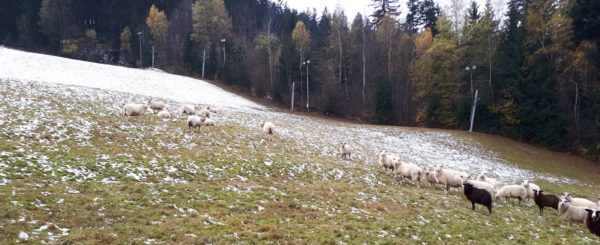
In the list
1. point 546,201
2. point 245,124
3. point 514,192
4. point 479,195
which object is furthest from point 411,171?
point 245,124

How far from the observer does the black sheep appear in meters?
13.8

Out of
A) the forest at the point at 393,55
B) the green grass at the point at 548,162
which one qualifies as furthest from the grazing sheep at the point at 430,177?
the forest at the point at 393,55

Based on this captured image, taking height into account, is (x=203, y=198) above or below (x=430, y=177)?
above

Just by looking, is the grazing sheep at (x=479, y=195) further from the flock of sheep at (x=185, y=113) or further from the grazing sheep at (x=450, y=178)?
the flock of sheep at (x=185, y=113)

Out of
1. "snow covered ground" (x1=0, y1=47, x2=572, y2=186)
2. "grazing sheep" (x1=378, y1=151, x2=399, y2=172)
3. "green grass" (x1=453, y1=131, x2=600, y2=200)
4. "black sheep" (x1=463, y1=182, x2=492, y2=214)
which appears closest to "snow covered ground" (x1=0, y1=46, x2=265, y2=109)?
"snow covered ground" (x1=0, y1=47, x2=572, y2=186)

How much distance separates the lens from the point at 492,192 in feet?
54.4

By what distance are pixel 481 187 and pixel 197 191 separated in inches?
492

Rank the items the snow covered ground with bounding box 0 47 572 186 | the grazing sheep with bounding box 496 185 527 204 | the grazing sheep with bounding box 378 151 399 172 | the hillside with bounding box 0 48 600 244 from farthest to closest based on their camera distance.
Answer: the snow covered ground with bounding box 0 47 572 186, the grazing sheep with bounding box 378 151 399 172, the grazing sheep with bounding box 496 185 527 204, the hillside with bounding box 0 48 600 244

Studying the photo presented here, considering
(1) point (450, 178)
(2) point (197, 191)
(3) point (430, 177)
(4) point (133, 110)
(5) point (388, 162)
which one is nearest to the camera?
(2) point (197, 191)

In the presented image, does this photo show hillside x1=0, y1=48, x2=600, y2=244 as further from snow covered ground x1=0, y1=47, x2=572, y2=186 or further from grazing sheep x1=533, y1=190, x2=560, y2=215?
snow covered ground x1=0, y1=47, x2=572, y2=186

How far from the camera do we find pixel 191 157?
52.6ft

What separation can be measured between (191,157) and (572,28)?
1844 inches

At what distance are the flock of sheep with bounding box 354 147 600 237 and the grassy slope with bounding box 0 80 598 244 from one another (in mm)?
512

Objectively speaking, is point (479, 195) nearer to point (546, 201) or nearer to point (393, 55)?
point (546, 201)
